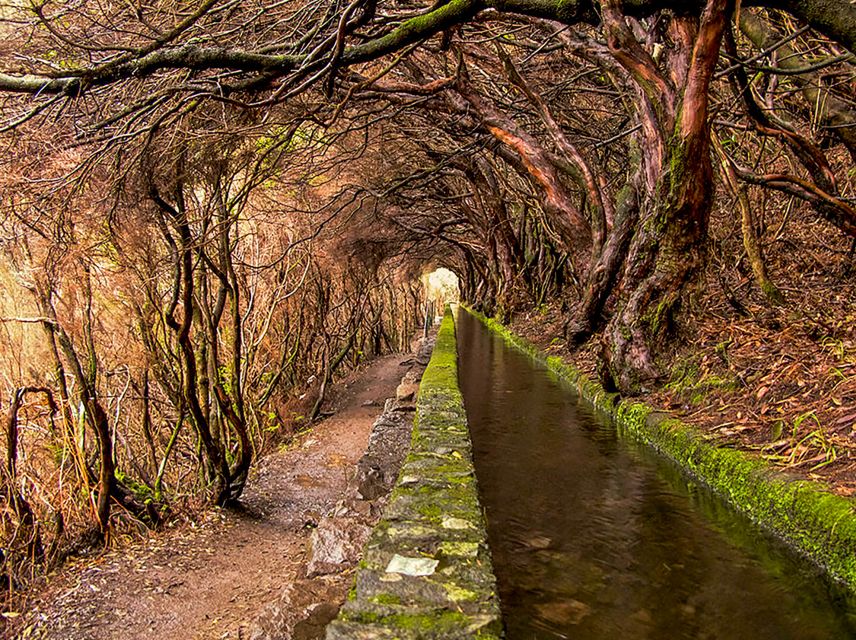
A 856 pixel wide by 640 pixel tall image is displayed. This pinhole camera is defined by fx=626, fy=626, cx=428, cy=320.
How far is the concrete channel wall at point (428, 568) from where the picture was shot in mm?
2029

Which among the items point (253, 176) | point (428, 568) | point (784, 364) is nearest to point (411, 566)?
point (428, 568)

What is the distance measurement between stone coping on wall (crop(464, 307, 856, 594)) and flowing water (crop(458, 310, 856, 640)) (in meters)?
0.09

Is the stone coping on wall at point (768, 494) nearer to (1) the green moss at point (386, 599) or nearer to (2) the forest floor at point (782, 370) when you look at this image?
(2) the forest floor at point (782, 370)

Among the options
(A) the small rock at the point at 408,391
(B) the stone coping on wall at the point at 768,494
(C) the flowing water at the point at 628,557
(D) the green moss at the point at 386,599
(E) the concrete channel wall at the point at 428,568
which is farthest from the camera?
(A) the small rock at the point at 408,391

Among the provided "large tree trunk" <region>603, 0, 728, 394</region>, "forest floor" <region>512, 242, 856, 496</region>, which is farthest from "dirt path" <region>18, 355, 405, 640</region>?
"large tree trunk" <region>603, 0, 728, 394</region>

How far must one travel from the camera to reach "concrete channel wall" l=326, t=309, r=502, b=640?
2.03 m

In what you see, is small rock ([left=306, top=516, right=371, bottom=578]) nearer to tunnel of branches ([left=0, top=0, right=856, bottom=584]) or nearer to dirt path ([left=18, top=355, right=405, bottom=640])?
dirt path ([left=18, top=355, right=405, bottom=640])

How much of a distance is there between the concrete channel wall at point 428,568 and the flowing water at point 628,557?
35 cm

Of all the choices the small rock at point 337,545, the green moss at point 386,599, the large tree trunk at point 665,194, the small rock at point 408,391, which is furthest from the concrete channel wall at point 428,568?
the small rock at point 408,391

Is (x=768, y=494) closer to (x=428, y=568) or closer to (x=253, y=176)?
(x=428, y=568)

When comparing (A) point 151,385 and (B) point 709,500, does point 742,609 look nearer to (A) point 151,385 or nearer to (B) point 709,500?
(B) point 709,500

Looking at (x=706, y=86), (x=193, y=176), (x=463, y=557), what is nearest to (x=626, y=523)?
(x=463, y=557)

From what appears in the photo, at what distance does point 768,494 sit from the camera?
355cm

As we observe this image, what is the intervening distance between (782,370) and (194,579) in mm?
5624
